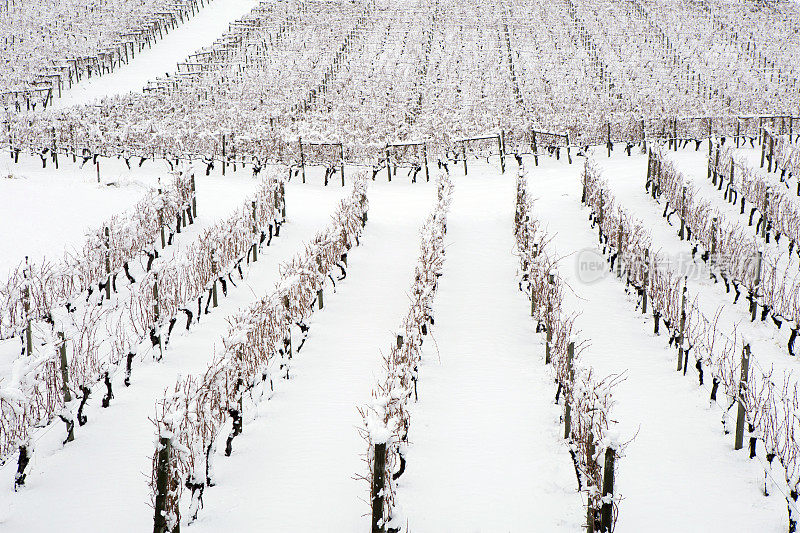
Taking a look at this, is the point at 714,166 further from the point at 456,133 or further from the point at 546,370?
the point at 546,370

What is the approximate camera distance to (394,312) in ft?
38.5

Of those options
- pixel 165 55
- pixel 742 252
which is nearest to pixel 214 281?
pixel 742 252

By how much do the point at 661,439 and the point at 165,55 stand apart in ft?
127

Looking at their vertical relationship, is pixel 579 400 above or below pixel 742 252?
below

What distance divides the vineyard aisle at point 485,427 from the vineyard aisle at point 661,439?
0.73 meters

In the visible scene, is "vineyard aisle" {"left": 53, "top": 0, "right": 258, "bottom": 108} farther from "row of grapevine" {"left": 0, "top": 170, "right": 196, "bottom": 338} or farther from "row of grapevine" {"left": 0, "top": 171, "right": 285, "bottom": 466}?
"row of grapevine" {"left": 0, "top": 171, "right": 285, "bottom": 466}

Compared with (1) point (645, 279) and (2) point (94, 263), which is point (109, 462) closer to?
(2) point (94, 263)

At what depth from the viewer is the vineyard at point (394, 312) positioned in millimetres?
6645

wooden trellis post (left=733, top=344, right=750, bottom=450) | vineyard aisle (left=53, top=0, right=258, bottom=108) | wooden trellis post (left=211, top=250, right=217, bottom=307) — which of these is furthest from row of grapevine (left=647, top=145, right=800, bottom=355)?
vineyard aisle (left=53, top=0, right=258, bottom=108)

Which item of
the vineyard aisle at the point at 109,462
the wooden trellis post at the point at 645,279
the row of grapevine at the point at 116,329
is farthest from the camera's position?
the wooden trellis post at the point at 645,279

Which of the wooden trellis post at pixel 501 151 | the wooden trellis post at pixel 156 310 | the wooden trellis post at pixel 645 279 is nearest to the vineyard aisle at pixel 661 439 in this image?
the wooden trellis post at pixel 645 279

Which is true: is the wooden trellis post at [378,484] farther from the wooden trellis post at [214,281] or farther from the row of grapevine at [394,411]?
the wooden trellis post at [214,281]

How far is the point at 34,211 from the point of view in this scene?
53.9ft

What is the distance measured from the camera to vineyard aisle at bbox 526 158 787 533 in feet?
21.3
